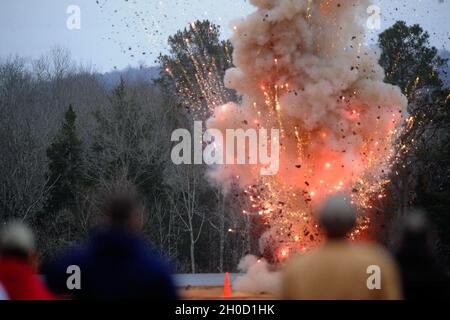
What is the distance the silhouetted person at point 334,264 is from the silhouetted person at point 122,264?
3.28 ft

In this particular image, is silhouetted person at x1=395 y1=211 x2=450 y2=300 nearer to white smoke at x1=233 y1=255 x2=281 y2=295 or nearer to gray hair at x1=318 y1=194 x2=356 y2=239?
gray hair at x1=318 y1=194 x2=356 y2=239

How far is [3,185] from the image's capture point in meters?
40.5

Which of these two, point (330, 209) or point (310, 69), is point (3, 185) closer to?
point (310, 69)

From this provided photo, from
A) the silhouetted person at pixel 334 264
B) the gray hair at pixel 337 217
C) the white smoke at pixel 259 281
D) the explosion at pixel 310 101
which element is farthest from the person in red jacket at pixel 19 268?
the explosion at pixel 310 101

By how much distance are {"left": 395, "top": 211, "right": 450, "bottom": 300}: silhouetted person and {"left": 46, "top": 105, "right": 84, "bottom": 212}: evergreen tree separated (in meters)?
34.7

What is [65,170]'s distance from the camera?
4062 cm

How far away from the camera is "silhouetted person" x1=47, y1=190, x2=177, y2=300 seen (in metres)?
5.84

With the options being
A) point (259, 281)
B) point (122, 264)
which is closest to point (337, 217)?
point (122, 264)

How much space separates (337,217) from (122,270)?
169 centimetres

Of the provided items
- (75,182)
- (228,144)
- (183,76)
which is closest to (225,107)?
(228,144)
